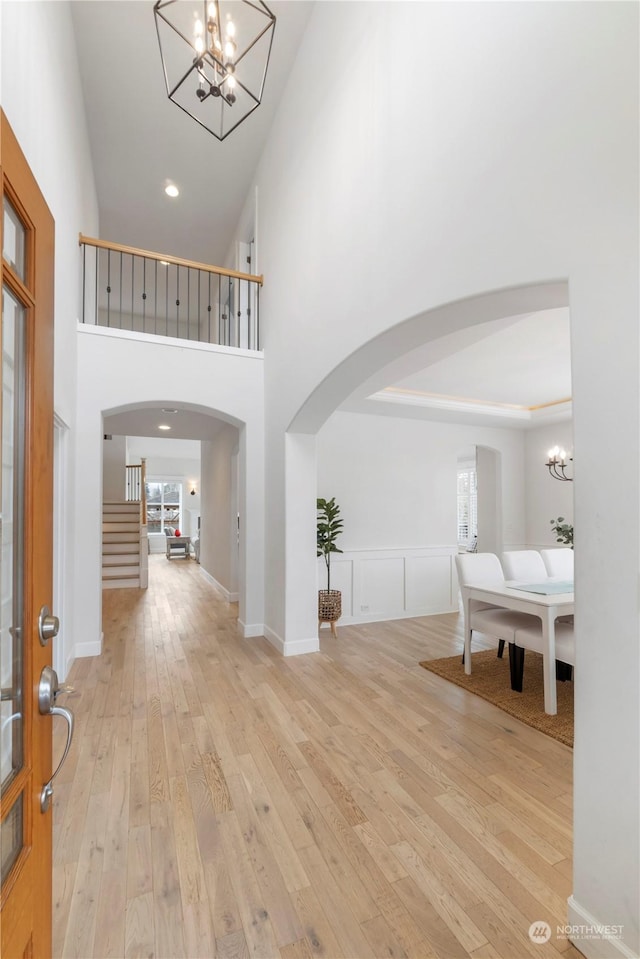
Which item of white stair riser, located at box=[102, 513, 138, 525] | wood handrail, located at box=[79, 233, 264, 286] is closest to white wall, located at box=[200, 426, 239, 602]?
white stair riser, located at box=[102, 513, 138, 525]

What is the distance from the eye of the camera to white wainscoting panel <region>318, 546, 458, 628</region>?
5438 mm

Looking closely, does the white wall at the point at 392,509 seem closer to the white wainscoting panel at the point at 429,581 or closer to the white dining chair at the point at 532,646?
the white wainscoting panel at the point at 429,581

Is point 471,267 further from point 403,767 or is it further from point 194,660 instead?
point 194,660

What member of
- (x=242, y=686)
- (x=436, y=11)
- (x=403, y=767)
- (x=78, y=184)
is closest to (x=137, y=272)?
(x=78, y=184)

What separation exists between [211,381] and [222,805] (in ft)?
12.2

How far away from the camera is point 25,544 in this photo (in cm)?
101

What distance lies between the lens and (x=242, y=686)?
340cm

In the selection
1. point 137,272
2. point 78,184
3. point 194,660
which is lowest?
point 194,660

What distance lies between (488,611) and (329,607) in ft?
5.61

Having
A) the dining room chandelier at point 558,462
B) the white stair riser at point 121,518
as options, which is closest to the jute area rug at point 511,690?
the dining room chandelier at point 558,462

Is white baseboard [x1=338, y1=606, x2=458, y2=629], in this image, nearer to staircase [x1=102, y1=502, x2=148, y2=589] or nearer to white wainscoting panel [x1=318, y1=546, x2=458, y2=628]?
white wainscoting panel [x1=318, y1=546, x2=458, y2=628]

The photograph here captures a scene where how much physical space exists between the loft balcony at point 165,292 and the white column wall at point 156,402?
1.65 feet

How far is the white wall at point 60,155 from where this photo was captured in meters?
2.12


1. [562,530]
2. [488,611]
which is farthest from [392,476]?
[488,611]
